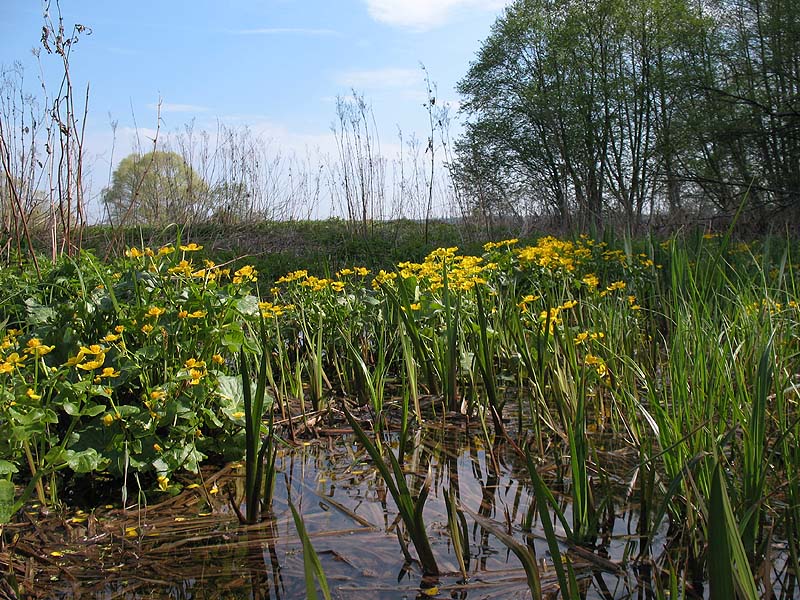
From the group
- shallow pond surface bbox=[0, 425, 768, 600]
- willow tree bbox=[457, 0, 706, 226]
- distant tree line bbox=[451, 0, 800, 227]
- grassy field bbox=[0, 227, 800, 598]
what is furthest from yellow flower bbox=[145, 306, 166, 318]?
willow tree bbox=[457, 0, 706, 226]

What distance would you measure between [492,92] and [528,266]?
53.8ft

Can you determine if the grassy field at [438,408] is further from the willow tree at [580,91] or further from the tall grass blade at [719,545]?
the willow tree at [580,91]

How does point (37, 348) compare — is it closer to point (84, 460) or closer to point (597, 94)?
point (84, 460)

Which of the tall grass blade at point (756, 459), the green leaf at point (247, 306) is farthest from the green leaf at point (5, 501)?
the tall grass blade at point (756, 459)

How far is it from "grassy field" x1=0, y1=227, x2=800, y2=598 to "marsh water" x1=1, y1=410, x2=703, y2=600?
0.03 metres

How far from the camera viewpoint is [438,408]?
8.24ft

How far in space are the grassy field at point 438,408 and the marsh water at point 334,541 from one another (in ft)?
0.11

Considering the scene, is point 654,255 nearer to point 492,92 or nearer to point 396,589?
point 396,589

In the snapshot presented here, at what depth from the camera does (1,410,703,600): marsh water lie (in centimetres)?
127

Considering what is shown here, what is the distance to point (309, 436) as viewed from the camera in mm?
2258

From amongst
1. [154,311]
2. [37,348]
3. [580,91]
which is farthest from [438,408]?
[580,91]

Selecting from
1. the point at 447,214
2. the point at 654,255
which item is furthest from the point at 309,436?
the point at 447,214

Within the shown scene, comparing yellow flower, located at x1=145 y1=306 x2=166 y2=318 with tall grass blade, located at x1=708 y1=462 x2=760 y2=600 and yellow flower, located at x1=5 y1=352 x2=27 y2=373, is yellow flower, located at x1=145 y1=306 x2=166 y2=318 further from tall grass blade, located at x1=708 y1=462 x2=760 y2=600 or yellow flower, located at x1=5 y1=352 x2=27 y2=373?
tall grass blade, located at x1=708 y1=462 x2=760 y2=600

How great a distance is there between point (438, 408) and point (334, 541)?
109cm
